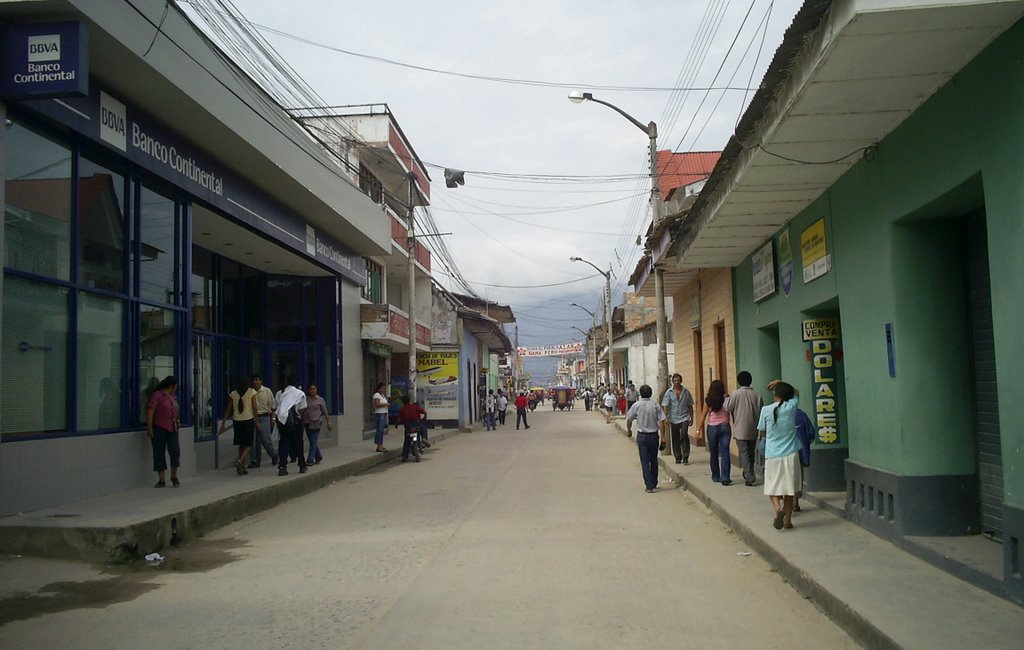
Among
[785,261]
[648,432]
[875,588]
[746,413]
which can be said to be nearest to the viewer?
[875,588]

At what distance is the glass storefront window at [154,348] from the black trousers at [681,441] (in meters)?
9.14

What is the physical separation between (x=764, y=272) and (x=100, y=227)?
9.81 m

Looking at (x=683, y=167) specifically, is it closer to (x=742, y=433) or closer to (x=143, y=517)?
(x=742, y=433)

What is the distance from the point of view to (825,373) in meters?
11.2

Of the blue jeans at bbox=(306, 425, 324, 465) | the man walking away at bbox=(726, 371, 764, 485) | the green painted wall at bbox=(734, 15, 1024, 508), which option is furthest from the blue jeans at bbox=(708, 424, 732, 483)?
the blue jeans at bbox=(306, 425, 324, 465)

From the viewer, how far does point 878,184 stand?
8141mm

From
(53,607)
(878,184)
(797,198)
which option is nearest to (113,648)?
(53,607)

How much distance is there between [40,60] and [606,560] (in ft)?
26.6

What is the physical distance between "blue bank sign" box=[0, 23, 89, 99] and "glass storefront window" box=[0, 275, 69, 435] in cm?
219

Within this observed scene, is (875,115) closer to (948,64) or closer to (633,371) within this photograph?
(948,64)

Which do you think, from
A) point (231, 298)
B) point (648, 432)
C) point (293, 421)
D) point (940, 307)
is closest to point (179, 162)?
point (293, 421)

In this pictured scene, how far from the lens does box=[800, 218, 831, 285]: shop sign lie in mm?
10078

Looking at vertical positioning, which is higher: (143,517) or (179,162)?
(179,162)

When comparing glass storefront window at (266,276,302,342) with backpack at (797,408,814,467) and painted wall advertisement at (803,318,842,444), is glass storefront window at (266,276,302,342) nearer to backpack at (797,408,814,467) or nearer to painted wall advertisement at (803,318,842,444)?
painted wall advertisement at (803,318,842,444)
